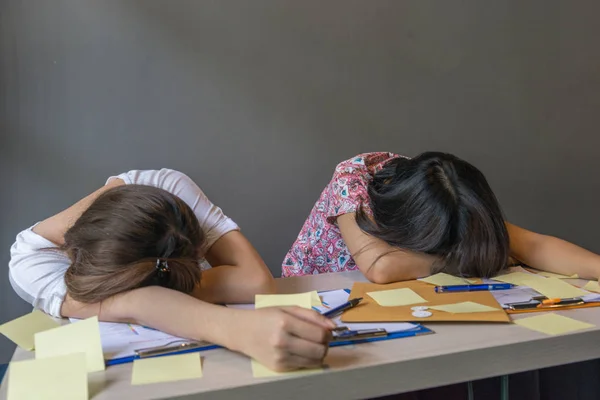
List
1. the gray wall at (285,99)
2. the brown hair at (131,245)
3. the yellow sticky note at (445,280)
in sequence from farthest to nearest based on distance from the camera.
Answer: the gray wall at (285,99)
the yellow sticky note at (445,280)
the brown hair at (131,245)

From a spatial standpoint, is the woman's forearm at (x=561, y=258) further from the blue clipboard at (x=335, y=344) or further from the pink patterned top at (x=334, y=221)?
the blue clipboard at (x=335, y=344)

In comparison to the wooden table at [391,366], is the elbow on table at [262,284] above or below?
above

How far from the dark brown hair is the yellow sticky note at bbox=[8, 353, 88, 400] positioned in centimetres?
70

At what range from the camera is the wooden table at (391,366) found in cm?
61

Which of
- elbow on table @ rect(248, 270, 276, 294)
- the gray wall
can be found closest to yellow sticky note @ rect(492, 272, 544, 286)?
elbow on table @ rect(248, 270, 276, 294)

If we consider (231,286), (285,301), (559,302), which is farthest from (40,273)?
(559,302)

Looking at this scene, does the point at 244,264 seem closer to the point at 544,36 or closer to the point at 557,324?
the point at 557,324

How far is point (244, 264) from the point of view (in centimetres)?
104

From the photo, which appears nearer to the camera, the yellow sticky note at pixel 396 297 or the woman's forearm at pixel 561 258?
the yellow sticky note at pixel 396 297

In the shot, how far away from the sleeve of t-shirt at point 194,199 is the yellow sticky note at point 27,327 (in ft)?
1.02

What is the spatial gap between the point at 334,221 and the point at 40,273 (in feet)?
2.28

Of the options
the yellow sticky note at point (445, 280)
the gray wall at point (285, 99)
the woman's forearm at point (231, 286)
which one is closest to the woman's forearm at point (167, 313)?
the woman's forearm at point (231, 286)

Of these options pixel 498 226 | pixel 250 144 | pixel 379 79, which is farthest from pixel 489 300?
pixel 379 79

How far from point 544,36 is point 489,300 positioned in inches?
70.6
